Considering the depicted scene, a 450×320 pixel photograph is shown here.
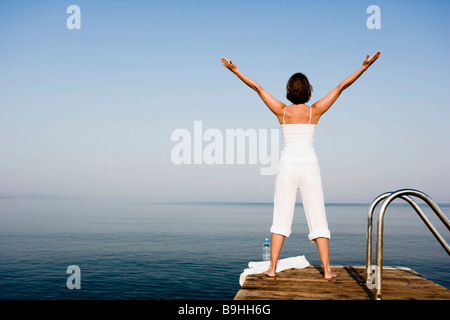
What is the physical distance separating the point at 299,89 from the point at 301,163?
1002 mm

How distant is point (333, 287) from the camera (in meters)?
4.55

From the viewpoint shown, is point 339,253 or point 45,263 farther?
point 339,253

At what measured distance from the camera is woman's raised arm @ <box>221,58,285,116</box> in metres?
5.06

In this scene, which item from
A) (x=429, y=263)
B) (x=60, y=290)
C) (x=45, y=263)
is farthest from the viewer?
(x=429, y=263)

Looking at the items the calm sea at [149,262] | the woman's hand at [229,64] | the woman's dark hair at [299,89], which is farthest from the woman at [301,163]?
the calm sea at [149,262]

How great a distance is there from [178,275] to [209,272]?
56.1 inches

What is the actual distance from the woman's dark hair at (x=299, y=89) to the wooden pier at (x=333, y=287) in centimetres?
240

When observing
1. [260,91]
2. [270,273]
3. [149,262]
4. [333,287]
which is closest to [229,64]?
[260,91]

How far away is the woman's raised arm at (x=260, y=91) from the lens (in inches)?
199

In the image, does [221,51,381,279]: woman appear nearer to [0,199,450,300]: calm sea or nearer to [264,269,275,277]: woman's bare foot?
[264,269,275,277]: woman's bare foot

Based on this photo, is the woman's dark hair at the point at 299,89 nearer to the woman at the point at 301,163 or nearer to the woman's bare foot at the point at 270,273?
the woman at the point at 301,163
